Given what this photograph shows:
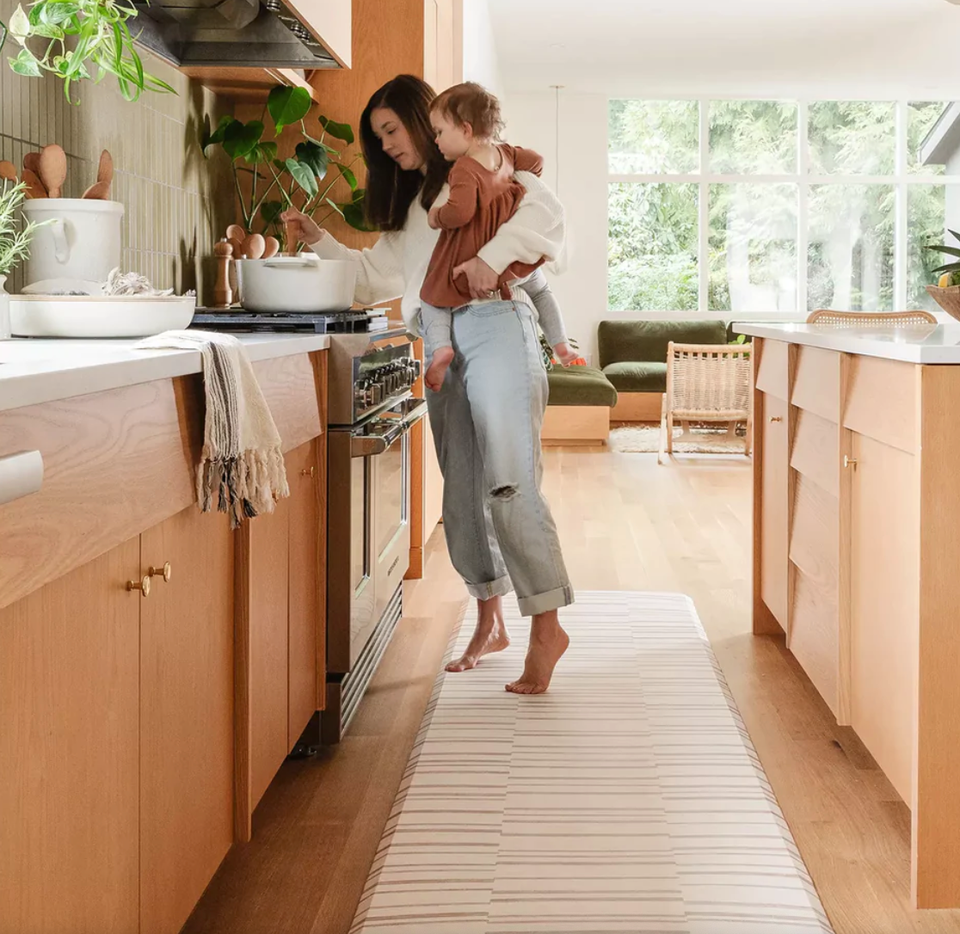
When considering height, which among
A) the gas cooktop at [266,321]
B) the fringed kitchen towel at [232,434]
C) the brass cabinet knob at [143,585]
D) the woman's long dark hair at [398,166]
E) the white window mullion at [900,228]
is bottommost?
the brass cabinet knob at [143,585]

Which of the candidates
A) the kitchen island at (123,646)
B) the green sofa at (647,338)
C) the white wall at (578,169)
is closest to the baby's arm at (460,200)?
the kitchen island at (123,646)

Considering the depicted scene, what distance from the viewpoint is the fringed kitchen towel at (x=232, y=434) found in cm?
146

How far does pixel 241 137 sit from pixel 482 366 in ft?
4.34

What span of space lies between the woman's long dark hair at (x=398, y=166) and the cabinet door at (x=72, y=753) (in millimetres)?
1633

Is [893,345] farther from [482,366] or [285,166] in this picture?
[285,166]

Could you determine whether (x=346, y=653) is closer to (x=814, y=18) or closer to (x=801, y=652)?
(x=801, y=652)

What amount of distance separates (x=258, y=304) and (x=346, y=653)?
0.76 m

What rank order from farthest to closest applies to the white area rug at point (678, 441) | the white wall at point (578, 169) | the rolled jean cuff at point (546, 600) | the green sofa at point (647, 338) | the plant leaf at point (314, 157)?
the white wall at point (578, 169)
the green sofa at point (647, 338)
the white area rug at point (678, 441)
the plant leaf at point (314, 157)
the rolled jean cuff at point (546, 600)

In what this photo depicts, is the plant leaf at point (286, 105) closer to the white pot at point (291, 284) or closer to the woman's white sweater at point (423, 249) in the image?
the woman's white sweater at point (423, 249)

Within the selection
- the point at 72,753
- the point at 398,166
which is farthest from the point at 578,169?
the point at 72,753

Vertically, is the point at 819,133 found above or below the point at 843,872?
above

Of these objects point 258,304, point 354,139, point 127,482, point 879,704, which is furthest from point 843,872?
point 354,139

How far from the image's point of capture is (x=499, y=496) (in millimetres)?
2652

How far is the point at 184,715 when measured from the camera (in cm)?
151
